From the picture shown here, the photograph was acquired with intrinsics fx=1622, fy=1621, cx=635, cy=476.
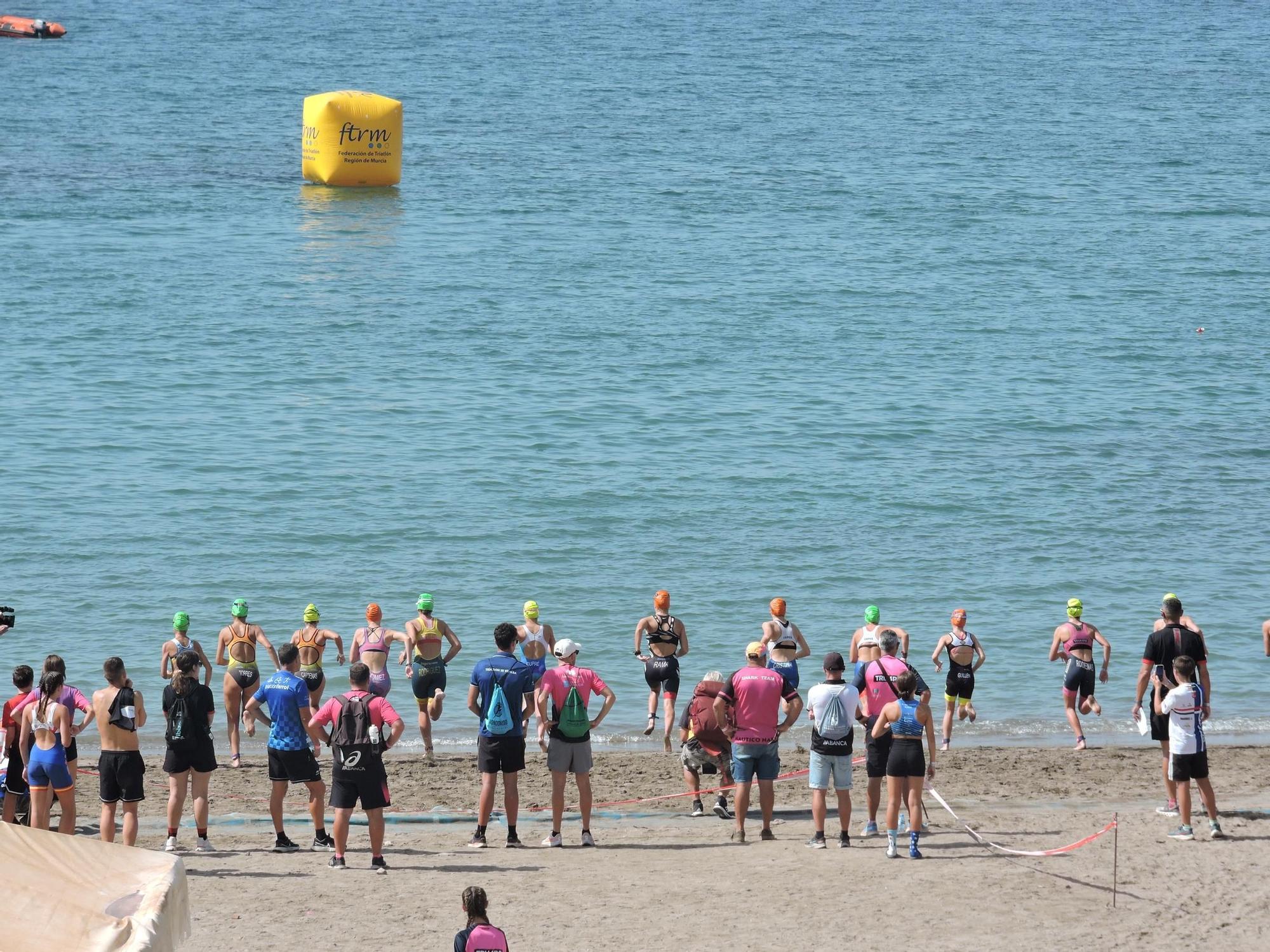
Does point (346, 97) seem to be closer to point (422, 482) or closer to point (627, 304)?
point (627, 304)

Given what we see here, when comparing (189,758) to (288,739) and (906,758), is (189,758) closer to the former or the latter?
(288,739)

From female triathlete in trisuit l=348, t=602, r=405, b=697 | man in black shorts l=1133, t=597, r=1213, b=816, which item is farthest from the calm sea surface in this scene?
man in black shorts l=1133, t=597, r=1213, b=816

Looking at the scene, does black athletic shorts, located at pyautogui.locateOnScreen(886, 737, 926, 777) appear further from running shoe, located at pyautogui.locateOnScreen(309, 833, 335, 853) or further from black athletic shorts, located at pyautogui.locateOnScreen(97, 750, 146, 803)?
black athletic shorts, located at pyautogui.locateOnScreen(97, 750, 146, 803)

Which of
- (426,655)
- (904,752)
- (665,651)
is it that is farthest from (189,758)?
(665,651)

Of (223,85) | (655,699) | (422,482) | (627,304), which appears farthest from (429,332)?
(223,85)

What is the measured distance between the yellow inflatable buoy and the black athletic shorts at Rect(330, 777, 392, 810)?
118ft

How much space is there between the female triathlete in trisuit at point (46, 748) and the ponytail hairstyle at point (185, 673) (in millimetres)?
731

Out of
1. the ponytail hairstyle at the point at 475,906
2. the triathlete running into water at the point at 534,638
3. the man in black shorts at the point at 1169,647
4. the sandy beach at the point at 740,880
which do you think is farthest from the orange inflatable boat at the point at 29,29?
the ponytail hairstyle at the point at 475,906

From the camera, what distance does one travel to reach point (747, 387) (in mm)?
30969

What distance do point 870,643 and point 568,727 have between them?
3.10 m

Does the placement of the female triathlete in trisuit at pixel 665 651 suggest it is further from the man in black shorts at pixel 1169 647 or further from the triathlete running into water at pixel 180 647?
the man in black shorts at pixel 1169 647

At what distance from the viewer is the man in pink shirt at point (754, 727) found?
11906mm

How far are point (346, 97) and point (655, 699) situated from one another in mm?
31814

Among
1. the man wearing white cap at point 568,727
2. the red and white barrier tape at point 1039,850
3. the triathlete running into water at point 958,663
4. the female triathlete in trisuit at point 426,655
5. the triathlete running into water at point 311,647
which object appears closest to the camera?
the red and white barrier tape at point 1039,850
